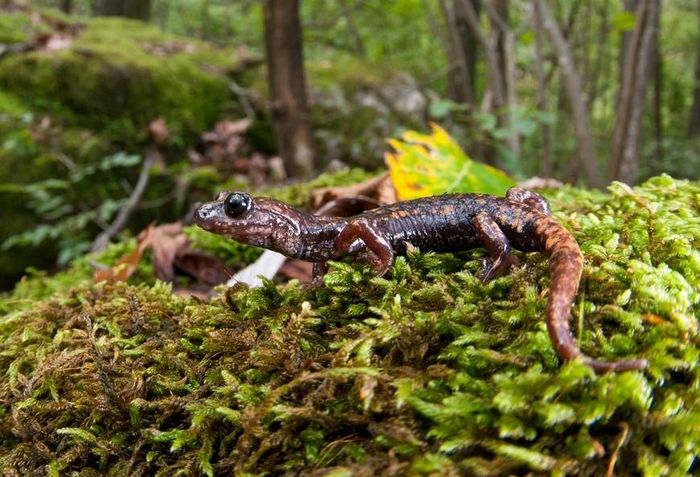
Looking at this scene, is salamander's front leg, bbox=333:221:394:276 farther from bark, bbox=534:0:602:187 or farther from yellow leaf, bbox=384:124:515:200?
bark, bbox=534:0:602:187

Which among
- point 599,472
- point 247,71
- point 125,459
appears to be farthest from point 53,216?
point 599,472

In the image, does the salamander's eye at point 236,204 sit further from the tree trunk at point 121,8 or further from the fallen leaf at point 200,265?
the tree trunk at point 121,8

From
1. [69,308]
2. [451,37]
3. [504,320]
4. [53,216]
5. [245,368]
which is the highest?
[451,37]

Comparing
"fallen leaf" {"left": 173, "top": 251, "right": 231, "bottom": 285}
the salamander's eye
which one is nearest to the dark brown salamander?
the salamander's eye

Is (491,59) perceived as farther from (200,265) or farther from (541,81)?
(200,265)

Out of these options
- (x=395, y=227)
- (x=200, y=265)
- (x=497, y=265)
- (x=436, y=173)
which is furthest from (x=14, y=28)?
(x=497, y=265)

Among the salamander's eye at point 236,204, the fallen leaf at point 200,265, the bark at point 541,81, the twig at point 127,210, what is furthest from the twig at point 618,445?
the bark at point 541,81

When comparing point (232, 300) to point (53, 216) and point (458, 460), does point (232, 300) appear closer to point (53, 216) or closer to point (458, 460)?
point (458, 460)
